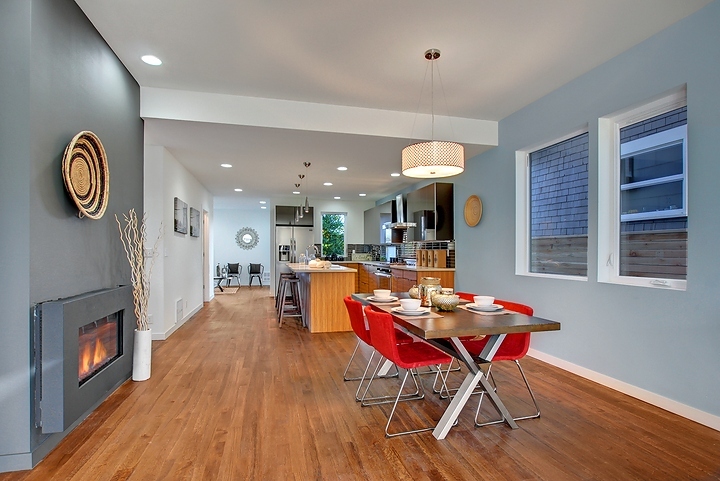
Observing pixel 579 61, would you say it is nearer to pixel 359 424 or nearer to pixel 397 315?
pixel 397 315

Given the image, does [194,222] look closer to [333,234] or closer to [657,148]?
[333,234]

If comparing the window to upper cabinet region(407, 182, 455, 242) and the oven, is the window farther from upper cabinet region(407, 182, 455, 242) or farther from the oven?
upper cabinet region(407, 182, 455, 242)

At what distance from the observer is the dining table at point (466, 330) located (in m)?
2.22

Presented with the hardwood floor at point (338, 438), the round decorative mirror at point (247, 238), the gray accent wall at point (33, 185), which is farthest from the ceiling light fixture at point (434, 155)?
the round decorative mirror at point (247, 238)

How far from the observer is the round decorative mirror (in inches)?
A: 507

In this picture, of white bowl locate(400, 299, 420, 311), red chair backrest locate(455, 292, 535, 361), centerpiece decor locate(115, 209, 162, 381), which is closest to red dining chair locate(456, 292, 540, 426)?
red chair backrest locate(455, 292, 535, 361)

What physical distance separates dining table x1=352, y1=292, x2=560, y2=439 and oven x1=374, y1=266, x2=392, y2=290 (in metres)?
4.80

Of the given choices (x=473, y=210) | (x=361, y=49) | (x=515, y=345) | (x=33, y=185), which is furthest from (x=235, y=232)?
(x=515, y=345)

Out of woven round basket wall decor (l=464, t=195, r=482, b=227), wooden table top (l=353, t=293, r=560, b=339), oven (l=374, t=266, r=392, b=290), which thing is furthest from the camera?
oven (l=374, t=266, r=392, b=290)

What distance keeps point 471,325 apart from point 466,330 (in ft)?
0.28

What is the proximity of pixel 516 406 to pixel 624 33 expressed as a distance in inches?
115

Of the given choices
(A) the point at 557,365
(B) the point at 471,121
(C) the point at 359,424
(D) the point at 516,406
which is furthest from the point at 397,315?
(B) the point at 471,121

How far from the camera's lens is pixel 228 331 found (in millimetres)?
5613

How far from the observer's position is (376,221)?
9750mm
